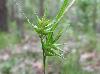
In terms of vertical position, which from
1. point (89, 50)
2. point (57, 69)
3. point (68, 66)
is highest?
point (89, 50)

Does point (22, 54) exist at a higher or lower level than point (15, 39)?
lower

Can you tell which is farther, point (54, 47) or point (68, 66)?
point (68, 66)

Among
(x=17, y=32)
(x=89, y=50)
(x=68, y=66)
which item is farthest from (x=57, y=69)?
(x=17, y=32)

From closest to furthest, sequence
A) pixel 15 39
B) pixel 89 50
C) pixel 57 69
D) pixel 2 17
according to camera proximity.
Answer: pixel 57 69
pixel 89 50
pixel 15 39
pixel 2 17

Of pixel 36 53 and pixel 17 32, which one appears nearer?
pixel 36 53

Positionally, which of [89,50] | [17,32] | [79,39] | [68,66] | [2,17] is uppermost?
[2,17]

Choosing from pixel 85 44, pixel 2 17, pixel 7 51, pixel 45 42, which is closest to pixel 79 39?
pixel 85 44

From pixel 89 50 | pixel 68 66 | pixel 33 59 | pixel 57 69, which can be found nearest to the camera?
pixel 68 66

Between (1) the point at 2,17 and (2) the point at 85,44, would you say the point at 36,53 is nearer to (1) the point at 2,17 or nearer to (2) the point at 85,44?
(2) the point at 85,44

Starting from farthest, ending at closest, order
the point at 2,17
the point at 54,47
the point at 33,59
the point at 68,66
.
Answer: the point at 2,17
the point at 33,59
the point at 68,66
the point at 54,47

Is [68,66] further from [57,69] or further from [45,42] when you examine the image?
[45,42]
